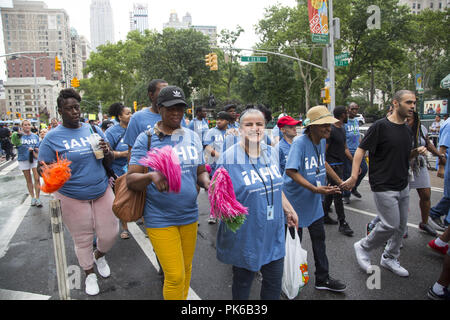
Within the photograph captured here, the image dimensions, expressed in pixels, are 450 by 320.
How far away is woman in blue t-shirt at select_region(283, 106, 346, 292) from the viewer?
3180 mm

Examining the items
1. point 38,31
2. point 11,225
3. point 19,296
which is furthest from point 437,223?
point 38,31

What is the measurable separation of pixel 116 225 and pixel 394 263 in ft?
10.6

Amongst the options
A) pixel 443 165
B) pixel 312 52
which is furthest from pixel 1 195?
pixel 312 52

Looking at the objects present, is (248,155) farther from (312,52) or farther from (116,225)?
(312,52)

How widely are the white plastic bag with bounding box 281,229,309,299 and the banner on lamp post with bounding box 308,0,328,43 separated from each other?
13.7m

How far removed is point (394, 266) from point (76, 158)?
12.2ft

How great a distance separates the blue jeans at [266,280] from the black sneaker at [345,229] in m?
2.78

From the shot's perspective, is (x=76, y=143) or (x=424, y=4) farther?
(x=424, y=4)

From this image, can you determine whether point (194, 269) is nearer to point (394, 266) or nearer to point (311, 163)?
point (311, 163)

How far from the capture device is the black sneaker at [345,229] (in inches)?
189

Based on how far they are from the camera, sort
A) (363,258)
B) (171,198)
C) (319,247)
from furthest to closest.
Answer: (363,258)
(319,247)
(171,198)

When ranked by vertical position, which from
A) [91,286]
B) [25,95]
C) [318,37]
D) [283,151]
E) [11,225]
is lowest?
[11,225]

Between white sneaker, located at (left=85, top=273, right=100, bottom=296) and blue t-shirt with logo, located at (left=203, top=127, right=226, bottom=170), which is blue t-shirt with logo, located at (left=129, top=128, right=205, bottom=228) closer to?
white sneaker, located at (left=85, top=273, right=100, bottom=296)

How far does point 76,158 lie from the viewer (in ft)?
10.6
